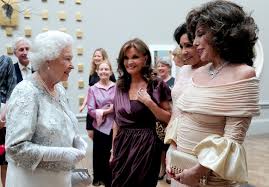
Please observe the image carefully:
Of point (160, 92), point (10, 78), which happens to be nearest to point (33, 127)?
point (160, 92)

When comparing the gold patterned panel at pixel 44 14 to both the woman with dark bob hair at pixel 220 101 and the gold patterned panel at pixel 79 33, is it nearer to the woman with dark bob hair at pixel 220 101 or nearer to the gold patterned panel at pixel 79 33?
the gold patterned panel at pixel 79 33

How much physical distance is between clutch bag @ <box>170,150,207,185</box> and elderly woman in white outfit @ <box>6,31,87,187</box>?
21.6 inches

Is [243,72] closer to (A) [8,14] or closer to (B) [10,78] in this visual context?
(B) [10,78]

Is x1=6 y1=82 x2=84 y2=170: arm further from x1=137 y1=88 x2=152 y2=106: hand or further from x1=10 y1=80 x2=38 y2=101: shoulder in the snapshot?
x1=137 y1=88 x2=152 y2=106: hand

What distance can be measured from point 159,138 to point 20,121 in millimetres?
1182

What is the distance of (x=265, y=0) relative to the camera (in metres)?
8.27

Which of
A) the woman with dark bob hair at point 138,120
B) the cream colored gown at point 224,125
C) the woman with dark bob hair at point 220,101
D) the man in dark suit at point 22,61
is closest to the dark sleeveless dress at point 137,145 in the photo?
the woman with dark bob hair at point 138,120

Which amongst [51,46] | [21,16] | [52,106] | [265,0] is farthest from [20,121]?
[265,0]

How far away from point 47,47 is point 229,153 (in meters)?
1.11

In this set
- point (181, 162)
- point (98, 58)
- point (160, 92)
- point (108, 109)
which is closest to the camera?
point (181, 162)

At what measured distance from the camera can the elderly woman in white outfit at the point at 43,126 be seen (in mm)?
1927

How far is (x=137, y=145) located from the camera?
2.76 m

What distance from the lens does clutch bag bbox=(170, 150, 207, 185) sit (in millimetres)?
1776

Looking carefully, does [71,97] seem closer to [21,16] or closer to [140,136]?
[21,16]
